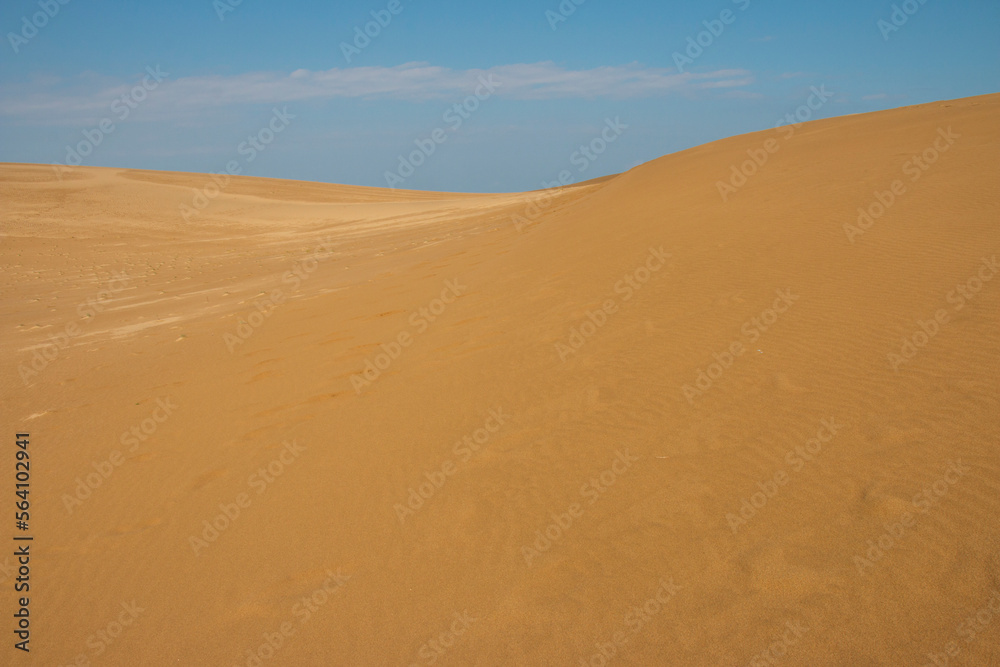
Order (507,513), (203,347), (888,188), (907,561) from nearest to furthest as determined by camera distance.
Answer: (907,561), (507,513), (888,188), (203,347)

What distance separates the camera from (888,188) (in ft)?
24.1

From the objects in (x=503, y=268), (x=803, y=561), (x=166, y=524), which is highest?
(x=503, y=268)

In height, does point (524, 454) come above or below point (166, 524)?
above

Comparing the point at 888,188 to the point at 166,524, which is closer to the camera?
the point at 166,524

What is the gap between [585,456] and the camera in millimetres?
4074

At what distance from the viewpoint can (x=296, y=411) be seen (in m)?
5.81

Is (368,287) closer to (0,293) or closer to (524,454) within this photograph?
(524,454)

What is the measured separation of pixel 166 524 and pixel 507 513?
2.57 meters

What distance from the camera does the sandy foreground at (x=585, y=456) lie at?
9.36 feet

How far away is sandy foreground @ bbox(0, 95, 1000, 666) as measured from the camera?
2854 mm

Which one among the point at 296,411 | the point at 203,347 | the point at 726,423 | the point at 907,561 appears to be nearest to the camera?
the point at 907,561

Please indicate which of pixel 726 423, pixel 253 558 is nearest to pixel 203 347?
pixel 253 558

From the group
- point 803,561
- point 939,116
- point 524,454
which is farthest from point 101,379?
point 939,116

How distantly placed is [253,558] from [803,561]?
3175 mm
